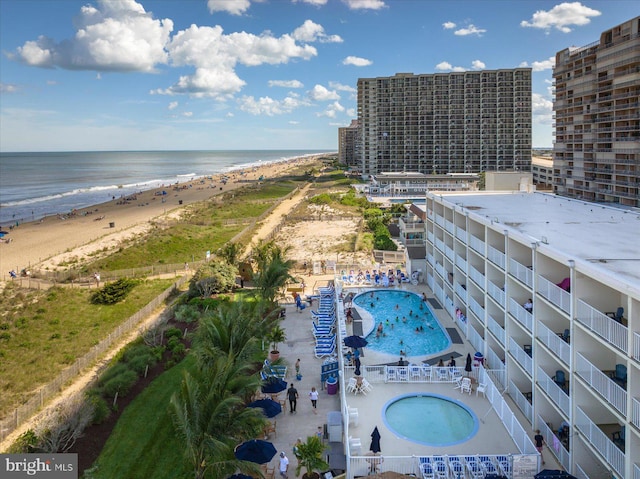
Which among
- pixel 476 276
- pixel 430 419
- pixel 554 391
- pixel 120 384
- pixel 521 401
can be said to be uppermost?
pixel 476 276

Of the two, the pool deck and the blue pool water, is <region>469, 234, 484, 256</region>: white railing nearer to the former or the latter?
the pool deck

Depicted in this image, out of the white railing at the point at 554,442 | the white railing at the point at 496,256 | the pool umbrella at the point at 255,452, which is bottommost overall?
the white railing at the point at 554,442

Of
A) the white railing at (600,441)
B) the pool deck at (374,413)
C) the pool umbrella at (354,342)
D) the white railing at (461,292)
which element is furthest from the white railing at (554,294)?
the white railing at (461,292)

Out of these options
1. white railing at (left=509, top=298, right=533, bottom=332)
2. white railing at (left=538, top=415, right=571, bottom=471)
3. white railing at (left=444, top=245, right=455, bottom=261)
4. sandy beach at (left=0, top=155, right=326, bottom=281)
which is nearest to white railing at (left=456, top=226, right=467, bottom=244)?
white railing at (left=444, top=245, right=455, bottom=261)

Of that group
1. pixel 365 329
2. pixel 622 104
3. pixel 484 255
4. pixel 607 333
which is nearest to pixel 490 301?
pixel 484 255

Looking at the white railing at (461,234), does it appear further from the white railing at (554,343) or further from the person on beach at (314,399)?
the person on beach at (314,399)

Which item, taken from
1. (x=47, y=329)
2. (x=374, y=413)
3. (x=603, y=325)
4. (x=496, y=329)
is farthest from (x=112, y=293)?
(x=603, y=325)

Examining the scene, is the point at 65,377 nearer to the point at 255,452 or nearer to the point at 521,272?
the point at 255,452
